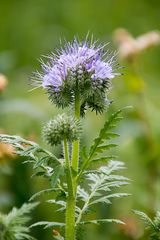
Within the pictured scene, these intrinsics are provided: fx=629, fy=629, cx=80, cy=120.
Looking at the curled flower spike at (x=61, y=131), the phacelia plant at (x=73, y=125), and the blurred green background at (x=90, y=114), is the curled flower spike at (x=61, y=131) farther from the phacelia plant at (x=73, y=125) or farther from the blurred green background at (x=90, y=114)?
the blurred green background at (x=90, y=114)

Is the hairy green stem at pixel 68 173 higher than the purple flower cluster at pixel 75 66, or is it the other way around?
the purple flower cluster at pixel 75 66

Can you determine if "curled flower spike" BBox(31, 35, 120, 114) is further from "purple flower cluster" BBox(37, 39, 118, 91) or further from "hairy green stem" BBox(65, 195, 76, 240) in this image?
"hairy green stem" BBox(65, 195, 76, 240)

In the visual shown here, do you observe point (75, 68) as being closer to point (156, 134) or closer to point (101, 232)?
point (101, 232)

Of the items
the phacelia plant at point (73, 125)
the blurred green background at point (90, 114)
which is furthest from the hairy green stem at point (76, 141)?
the blurred green background at point (90, 114)

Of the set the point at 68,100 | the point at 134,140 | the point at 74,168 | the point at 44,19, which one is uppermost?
the point at 44,19

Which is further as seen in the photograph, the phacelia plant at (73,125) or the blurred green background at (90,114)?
the blurred green background at (90,114)

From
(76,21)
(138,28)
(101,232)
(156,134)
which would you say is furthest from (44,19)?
(101,232)

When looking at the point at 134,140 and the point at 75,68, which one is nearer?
the point at 75,68
